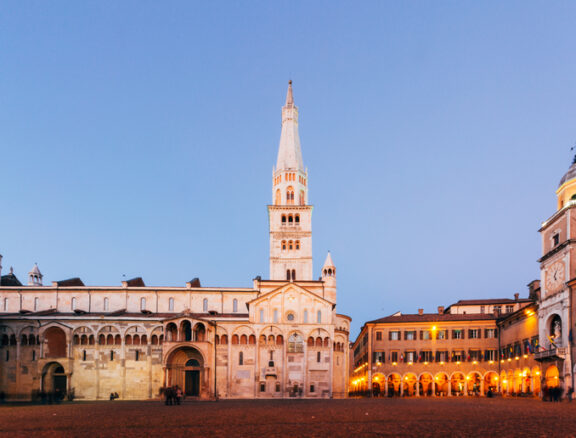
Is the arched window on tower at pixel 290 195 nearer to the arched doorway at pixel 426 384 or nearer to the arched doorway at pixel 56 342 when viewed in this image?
the arched doorway at pixel 426 384

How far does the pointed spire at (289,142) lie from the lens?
279 feet

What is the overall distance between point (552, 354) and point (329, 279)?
36.0 m

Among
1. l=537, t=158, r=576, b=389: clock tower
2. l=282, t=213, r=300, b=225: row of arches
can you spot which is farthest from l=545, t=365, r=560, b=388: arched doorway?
l=282, t=213, r=300, b=225: row of arches

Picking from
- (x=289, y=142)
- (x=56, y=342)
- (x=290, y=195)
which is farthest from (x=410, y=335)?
(x=56, y=342)

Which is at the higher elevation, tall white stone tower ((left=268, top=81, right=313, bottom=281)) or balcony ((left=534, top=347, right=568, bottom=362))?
tall white stone tower ((left=268, top=81, right=313, bottom=281))

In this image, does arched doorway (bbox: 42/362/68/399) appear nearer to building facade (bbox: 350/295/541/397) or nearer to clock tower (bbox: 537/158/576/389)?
building facade (bbox: 350/295/541/397)

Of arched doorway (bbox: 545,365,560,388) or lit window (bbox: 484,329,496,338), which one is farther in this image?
lit window (bbox: 484,329,496,338)

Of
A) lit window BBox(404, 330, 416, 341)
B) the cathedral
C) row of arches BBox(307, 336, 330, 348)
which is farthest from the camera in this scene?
lit window BBox(404, 330, 416, 341)

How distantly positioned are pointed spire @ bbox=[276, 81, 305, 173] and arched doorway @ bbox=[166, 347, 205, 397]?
32.3m

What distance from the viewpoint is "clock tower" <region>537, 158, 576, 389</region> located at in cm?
4734

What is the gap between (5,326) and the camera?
64.0m

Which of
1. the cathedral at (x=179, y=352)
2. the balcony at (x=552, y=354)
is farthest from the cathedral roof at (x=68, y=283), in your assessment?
the balcony at (x=552, y=354)

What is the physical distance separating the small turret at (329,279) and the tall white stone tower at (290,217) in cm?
224

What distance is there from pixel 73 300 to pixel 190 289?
1439 cm
